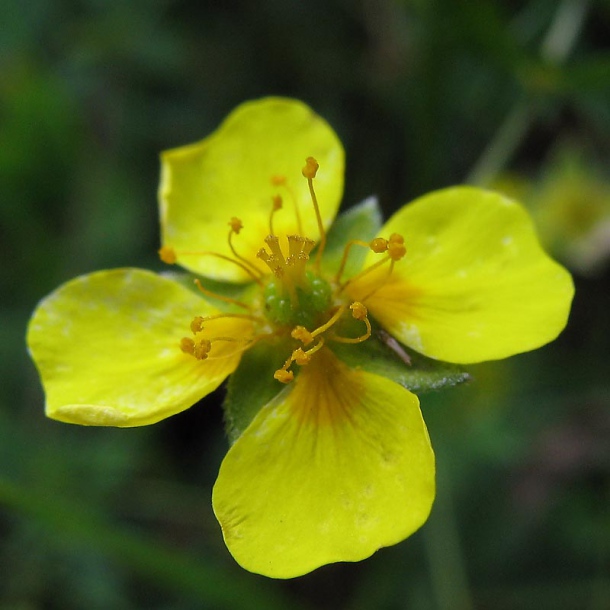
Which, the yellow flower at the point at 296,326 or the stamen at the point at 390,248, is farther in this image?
the stamen at the point at 390,248

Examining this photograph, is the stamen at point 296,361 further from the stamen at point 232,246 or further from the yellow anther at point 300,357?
the stamen at point 232,246

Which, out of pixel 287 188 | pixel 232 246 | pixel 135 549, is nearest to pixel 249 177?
pixel 287 188

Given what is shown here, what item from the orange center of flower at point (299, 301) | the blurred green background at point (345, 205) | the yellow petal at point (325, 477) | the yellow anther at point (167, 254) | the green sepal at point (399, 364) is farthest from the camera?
the blurred green background at point (345, 205)

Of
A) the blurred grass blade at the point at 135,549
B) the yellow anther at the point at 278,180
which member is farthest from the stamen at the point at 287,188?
the blurred grass blade at the point at 135,549

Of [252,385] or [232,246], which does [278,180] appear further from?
[252,385]

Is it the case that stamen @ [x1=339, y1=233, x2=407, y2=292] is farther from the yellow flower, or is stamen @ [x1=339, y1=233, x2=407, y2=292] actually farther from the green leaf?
the green leaf
